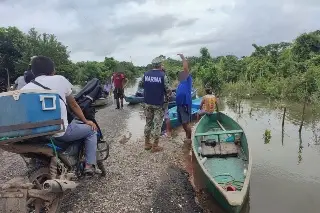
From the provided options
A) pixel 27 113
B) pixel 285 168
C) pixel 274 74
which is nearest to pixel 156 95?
pixel 285 168

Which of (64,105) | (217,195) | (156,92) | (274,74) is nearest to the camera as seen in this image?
(64,105)

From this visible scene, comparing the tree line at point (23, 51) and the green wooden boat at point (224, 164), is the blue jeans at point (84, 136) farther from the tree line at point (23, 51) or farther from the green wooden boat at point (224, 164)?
the tree line at point (23, 51)

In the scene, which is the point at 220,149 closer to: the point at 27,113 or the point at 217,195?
the point at 217,195

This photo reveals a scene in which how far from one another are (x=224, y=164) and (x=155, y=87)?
2454mm

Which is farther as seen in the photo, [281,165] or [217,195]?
[281,165]

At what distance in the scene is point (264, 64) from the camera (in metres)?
27.0

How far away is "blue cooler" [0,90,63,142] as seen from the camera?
11.9 ft

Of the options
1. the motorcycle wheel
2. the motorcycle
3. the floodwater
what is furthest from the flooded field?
the motorcycle wheel

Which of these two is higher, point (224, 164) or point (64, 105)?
point (64, 105)

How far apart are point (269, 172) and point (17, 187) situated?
6591mm

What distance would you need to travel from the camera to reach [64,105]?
171 inches

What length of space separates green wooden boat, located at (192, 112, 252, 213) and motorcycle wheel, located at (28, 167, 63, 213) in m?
2.35

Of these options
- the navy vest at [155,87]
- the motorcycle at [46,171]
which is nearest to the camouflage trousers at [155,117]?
the navy vest at [155,87]

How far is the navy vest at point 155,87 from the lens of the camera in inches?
321
